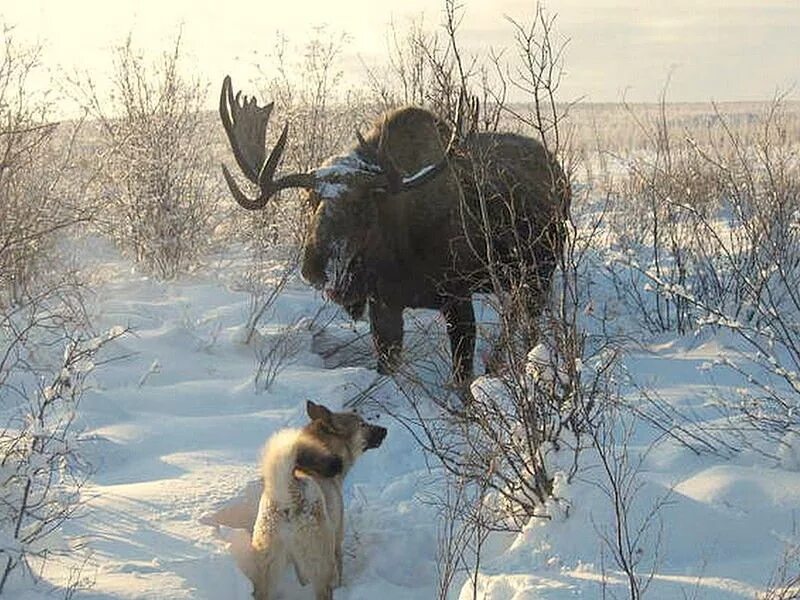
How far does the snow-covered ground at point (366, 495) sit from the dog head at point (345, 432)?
Result: 23 cm

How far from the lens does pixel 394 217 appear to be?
7.75 meters

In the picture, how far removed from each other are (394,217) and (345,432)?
225cm

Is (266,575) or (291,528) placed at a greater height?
(291,528)

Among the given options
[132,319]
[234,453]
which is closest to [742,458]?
[234,453]

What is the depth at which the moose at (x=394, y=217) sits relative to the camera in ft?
24.3

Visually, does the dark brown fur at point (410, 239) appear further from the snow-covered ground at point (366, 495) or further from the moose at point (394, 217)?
the snow-covered ground at point (366, 495)

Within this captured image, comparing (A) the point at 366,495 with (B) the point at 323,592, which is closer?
(B) the point at 323,592

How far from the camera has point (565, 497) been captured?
4.51 metres

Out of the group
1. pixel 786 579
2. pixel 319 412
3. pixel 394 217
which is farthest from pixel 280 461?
pixel 394 217

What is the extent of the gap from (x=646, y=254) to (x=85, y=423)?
21.9 ft

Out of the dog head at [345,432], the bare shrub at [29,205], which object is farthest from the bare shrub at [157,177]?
the dog head at [345,432]

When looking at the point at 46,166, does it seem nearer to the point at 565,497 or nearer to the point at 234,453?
the point at 234,453

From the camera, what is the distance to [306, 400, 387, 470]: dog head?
5.88 metres

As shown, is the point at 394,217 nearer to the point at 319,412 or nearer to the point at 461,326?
the point at 461,326
